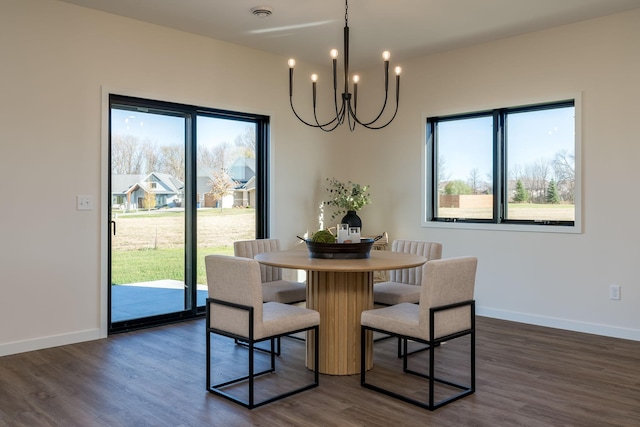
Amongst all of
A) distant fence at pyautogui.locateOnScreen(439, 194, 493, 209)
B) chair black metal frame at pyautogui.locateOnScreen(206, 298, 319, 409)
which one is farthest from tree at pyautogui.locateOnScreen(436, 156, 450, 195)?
chair black metal frame at pyautogui.locateOnScreen(206, 298, 319, 409)

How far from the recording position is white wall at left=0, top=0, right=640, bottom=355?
4.00 metres

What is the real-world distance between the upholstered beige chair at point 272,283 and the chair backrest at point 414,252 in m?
0.82

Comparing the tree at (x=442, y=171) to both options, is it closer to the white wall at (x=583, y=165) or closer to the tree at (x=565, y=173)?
the white wall at (x=583, y=165)

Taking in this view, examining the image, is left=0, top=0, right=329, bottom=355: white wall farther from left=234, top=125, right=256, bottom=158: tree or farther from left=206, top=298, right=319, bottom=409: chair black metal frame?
left=206, top=298, right=319, bottom=409: chair black metal frame

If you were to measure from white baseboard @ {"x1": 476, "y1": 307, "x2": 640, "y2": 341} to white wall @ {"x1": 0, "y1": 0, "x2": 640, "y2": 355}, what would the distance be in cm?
1

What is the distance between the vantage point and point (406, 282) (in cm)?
432

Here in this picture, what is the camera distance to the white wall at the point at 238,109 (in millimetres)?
3998

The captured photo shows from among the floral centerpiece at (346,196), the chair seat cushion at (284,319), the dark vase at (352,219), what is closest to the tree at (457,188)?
the floral centerpiece at (346,196)

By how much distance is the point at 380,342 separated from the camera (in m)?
4.25

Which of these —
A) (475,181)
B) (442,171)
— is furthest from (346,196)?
(475,181)

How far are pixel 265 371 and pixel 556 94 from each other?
3.52m

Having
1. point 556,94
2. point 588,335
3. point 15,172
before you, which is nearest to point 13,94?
point 15,172

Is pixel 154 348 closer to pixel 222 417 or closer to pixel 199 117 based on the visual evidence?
pixel 222 417

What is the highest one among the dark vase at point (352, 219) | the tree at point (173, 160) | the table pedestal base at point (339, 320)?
the tree at point (173, 160)
